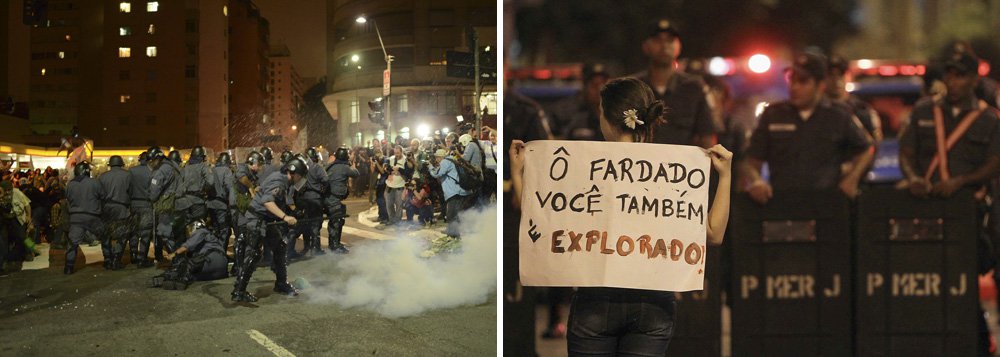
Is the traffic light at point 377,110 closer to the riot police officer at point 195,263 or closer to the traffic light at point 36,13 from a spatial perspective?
the riot police officer at point 195,263

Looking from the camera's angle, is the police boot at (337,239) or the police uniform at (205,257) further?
the police boot at (337,239)

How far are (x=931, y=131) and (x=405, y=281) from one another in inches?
196

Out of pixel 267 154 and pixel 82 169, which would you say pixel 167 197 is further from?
pixel 267 154

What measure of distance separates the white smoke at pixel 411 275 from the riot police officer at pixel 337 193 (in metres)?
0.24

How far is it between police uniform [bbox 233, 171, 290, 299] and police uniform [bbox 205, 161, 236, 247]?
1618mm

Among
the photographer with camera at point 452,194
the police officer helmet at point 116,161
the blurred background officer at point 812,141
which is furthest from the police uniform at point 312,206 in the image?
the blurred background officer at point 812,141

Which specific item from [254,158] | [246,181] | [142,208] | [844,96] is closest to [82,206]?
[142,208]

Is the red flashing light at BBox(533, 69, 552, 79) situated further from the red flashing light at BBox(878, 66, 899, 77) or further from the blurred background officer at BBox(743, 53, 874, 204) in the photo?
the red flashing light at BBox(878, 66, 899, 77)

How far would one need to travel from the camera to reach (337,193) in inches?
332

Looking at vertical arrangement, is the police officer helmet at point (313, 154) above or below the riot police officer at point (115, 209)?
above

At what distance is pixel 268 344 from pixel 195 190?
3258mm

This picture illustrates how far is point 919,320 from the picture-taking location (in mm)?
4613

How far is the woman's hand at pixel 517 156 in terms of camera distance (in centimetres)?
352

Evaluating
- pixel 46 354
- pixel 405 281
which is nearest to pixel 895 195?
pixel 405 281
